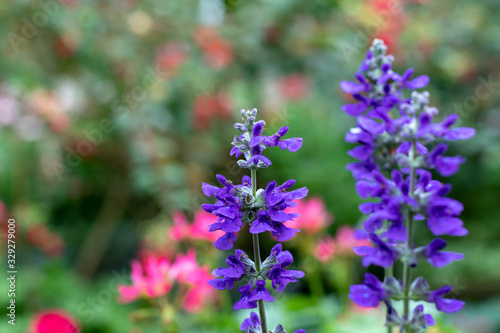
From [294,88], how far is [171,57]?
54.6 inches

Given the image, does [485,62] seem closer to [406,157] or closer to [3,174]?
[406,157]

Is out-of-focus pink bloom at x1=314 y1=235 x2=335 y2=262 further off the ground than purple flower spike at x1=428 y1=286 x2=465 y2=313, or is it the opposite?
out-of-focus pink bloom at x1=314 y1=235 x2=335 y2=262

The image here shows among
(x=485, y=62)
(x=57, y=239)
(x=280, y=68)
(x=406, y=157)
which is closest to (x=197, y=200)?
(x=280, y=68)

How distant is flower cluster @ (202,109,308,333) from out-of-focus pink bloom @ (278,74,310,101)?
3322 mm

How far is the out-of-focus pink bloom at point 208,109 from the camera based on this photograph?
→ 3316 mm

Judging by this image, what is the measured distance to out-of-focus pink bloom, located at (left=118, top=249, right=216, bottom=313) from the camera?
1523mm

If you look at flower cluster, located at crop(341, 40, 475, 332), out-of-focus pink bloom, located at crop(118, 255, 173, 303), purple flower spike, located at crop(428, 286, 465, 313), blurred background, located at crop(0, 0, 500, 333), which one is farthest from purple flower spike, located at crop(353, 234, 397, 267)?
blurred background, located at crop(0, 0, 500, 333)

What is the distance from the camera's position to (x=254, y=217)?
914mm

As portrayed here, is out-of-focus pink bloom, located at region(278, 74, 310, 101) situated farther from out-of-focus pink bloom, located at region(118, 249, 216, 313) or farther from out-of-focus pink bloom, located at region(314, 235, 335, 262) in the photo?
out-of-focus pink bloom, located at region(118, 249, 216, 313)

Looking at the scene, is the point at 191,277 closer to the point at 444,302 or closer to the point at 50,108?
the point at 444,302

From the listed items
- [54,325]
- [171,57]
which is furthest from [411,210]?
[171,57]

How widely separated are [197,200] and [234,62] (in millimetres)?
1096

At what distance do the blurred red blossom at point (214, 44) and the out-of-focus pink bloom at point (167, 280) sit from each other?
1.73 meters

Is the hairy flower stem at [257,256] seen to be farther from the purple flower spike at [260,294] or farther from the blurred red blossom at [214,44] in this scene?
the blurred red blossom at [214,44]
